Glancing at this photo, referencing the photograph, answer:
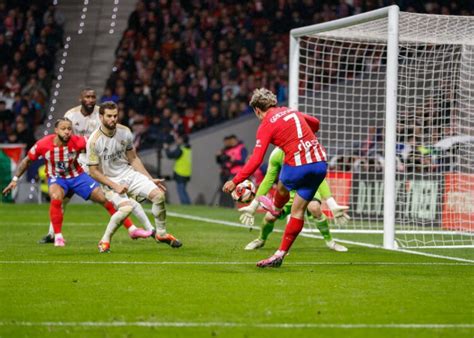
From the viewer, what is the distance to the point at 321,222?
44.0ft

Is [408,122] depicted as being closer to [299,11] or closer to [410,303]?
[410,303]

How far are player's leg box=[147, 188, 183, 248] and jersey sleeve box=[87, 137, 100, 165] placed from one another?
32.5 inches

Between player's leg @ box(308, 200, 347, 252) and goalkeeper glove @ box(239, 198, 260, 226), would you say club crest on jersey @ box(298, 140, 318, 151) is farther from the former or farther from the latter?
player's leg @ box(308, 200, 347, 252)

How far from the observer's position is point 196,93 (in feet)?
94.9

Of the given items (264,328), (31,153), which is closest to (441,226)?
(31,153)

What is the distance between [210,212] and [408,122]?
675cm

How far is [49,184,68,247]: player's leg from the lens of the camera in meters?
13.8

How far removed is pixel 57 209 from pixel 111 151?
145cm

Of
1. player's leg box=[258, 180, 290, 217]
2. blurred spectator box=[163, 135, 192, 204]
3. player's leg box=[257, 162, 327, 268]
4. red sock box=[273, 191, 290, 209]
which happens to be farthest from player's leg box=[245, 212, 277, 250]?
blurred spectator box=[163, 135, 192, 204]

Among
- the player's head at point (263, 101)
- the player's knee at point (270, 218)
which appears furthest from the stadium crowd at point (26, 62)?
the player's head at point (263, 101)

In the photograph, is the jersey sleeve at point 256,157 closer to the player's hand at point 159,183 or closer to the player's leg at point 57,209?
the player's hand at point 159,183

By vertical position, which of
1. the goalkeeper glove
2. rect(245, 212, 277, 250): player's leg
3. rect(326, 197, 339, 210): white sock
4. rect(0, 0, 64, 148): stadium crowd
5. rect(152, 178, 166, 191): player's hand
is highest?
rect(0, 0, 64, 148): stadium crowd

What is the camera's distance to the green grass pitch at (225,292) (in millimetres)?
7195

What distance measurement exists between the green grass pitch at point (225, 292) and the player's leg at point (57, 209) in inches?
9.7
